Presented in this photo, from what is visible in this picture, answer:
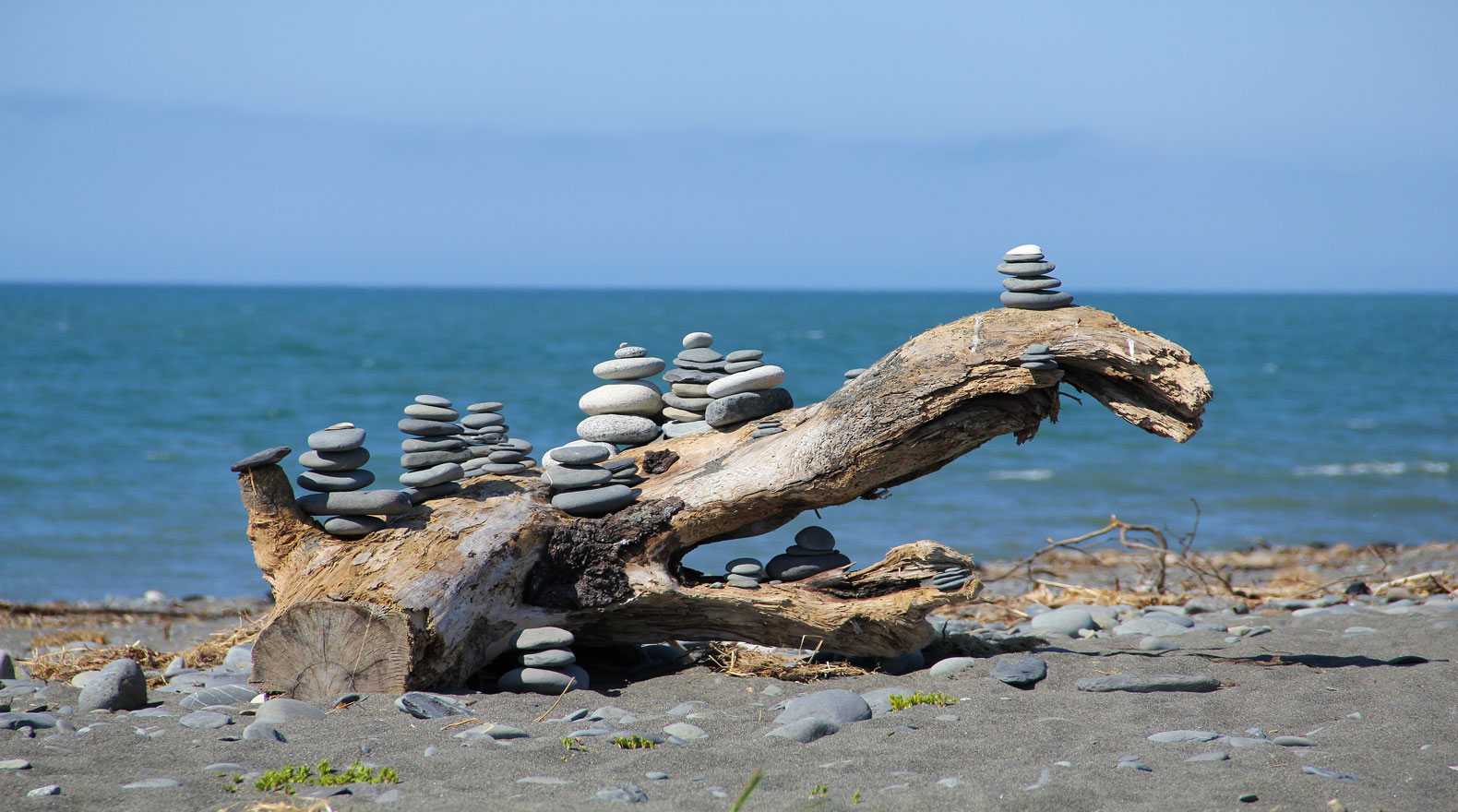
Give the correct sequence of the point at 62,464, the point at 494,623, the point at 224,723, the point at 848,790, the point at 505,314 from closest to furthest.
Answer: the point at 848,790, the point at 224,723, the point at 494,623, the point at 62,464, the point at 505,314

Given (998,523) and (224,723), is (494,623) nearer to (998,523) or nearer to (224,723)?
(224,723)

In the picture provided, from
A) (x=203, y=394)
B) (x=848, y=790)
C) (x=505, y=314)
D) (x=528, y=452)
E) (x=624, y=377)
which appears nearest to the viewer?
(x=848, y=790)

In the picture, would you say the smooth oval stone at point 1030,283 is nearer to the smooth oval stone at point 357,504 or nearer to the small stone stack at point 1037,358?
the small stone stack at point 1037,358

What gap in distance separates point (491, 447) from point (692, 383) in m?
1.23

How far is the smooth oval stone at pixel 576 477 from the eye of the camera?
4957 millimetres

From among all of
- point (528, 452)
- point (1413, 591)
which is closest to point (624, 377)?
point (528, 452)

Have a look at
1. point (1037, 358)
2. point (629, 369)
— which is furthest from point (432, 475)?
point (1037, 358)

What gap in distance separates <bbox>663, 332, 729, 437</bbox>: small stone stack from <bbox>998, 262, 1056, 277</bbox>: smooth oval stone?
1.57 meters

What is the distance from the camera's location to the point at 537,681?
4.71 metres

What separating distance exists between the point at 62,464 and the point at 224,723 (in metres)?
12.8

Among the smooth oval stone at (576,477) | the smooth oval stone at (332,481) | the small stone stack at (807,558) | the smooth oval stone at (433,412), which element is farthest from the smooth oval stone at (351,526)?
the small stone stack at (807,558)

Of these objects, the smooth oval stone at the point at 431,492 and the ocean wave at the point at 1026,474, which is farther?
the ocean wave at the point at 1026,474

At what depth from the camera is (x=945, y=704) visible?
4309mm

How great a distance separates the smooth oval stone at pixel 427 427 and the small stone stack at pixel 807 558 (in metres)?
1.82
